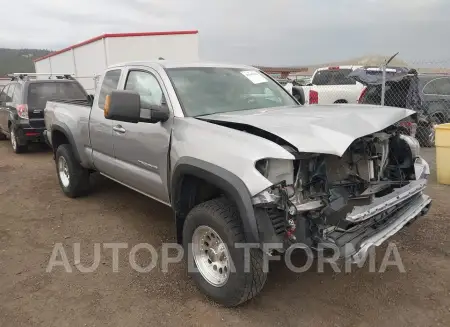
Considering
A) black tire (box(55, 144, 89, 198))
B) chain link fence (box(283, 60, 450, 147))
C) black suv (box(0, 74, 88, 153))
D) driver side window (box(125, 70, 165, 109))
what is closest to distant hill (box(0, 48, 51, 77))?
black suv (box(0, 74, 88, 153))

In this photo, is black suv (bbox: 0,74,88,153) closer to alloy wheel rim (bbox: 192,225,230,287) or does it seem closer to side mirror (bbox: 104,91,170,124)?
side mirror (bbox: 104,91,170,124)

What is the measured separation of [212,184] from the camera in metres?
3.26

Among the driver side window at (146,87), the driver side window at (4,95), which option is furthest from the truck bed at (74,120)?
the driver side window at (4,95)

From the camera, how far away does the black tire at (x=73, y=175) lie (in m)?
5.88

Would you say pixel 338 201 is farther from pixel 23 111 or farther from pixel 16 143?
pixel 16 143

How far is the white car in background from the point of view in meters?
11.6

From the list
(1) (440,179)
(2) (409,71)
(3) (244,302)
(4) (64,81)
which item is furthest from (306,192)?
(4) (64,81)

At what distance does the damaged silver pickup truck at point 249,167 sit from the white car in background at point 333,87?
6956 millimetres

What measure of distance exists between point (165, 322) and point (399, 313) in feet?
5.75

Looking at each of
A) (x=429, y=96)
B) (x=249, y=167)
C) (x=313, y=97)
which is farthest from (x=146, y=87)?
(x=429, y=96)

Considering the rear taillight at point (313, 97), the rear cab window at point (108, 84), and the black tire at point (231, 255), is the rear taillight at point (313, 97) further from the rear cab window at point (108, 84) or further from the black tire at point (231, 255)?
the black tire at point (231, 255)

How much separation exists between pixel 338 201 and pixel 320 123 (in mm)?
595

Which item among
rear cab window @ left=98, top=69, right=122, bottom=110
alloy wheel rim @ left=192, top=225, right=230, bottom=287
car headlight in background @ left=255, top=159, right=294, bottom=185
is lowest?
alloy wheel rim @ left=192, top=225, right=230, bottom=287

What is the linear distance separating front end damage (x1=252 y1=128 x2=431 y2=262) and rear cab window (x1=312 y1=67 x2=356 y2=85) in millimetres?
9110
